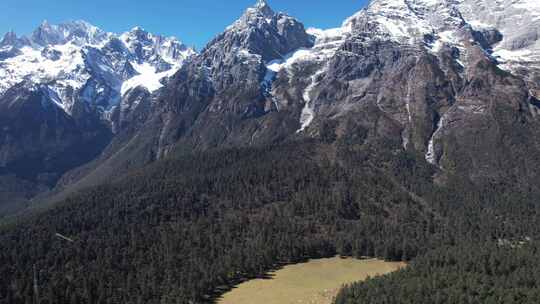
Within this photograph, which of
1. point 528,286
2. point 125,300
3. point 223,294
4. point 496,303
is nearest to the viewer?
point 496,303

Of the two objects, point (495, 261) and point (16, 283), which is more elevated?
point (495, 261)

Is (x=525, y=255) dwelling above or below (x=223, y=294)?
above

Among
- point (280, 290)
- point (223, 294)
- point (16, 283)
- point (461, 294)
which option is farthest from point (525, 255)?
point (16, 283)

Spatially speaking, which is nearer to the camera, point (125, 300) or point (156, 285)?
point (125, 300)

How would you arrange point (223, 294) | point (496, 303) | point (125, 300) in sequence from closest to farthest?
point (496, 303), point (125, 300), point (223, 294)

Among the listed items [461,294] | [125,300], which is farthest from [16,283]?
[461,294]

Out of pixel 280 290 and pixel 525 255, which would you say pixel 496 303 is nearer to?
pixel 525 255

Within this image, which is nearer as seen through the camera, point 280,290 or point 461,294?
point 461,294

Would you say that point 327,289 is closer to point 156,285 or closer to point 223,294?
point 223,294

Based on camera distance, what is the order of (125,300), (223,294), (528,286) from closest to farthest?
(528,286)
(125,300)
(223,294)
